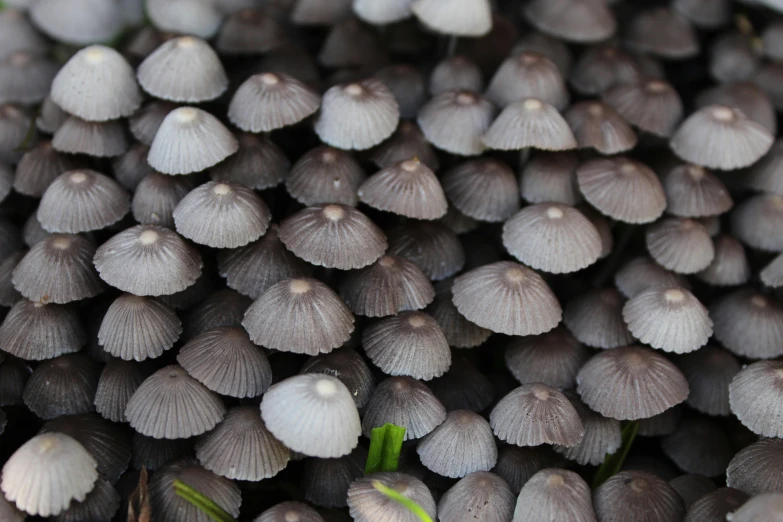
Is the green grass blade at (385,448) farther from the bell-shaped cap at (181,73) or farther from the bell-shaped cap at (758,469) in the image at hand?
the bell-shaped cap at (181,73)

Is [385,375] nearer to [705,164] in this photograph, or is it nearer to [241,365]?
[241,365]

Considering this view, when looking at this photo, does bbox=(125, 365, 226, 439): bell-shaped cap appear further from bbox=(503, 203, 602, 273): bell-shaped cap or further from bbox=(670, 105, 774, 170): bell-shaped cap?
bbox=(670, 105, 774, 170): bell-shaped cap

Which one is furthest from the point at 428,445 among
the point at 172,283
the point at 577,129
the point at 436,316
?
the point at 577,129

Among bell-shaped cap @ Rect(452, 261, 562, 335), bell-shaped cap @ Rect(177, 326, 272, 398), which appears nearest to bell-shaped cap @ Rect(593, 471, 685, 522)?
bell-shaped cap @ Rect(452, 261, 562, 335)

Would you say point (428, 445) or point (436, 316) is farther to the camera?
point (436, 316)

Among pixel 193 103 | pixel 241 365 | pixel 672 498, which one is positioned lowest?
pixel 672 498

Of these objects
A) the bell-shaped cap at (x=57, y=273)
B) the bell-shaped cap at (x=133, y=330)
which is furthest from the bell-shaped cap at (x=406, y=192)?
the bell-shaped cap at (x=57, y=273)

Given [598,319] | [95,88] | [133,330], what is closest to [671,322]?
[598,319]

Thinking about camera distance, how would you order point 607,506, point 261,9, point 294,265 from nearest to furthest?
point 607,506 < point 294,265 < point 261,9
